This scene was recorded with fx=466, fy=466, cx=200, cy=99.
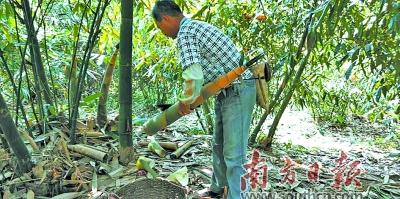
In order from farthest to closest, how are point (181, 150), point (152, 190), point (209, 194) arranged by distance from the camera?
1. point (181, 150)
2. point (209, 194)
3. point (152, 190)

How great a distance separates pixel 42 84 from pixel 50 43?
487 millimetres

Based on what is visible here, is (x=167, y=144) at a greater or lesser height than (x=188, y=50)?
lesser

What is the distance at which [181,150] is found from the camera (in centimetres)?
335

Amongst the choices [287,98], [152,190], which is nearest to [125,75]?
[152,190]

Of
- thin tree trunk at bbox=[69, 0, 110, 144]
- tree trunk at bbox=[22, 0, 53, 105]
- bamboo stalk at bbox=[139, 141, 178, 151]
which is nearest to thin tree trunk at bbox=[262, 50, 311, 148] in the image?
bamboo stalk at bbox=[139, 141, 178, 151]

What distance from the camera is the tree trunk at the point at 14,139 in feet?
7.59

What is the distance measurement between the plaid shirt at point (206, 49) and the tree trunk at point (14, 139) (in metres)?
0.92

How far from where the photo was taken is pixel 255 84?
250cm

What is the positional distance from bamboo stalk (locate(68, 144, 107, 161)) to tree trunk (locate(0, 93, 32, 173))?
440 mm

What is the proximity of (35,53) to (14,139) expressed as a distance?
0.80 meters

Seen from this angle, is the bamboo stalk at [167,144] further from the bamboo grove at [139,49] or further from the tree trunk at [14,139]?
the tree trunk at [14,139]

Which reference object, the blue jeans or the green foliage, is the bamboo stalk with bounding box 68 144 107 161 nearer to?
the green foliage

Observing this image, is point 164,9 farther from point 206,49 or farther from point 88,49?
point 88,49

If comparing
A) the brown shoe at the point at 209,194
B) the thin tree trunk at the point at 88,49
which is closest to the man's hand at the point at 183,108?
the brown shoe at the point at 209,194
